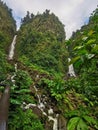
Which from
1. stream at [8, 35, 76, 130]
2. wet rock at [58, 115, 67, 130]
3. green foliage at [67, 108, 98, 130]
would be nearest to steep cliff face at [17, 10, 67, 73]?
stream at [8, 35, 76, 130]

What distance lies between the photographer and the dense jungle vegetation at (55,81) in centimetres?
166

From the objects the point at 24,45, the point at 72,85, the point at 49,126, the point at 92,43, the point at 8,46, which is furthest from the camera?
the point at 8,46

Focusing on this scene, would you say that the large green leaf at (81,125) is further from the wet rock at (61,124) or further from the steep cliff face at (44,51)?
the steep cliff face at (44,51)

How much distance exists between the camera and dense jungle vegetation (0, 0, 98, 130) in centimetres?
166

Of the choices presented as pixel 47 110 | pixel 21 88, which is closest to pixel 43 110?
pixel 47 110

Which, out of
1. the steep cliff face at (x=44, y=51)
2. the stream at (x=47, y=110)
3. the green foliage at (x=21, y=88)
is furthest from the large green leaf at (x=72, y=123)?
the steep cliff face at (x=44, y=51)

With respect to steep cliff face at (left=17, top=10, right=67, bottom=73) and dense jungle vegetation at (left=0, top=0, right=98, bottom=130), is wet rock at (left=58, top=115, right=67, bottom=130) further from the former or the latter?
steep cliff face at (left=17, top=10, right=67, bottom=73)

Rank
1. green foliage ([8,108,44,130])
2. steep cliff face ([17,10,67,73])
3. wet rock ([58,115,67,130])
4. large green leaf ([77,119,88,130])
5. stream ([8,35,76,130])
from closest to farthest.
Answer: large green leaf ([77,119,88,130]) → green foliage ([8,108,44,130]) → wet rock ([58,115,67,130]) → stream ([8,35,76,130]) → steep cliff face ([17,10,67,73])

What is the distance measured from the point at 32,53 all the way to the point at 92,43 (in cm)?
3416

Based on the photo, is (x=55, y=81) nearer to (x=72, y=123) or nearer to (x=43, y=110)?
(x=72, y=123)

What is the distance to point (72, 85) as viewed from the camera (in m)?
2.07

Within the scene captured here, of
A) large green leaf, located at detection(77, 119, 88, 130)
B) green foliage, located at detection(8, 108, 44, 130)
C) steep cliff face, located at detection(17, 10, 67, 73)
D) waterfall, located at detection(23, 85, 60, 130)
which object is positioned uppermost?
steep cliff face, located at detection(17, 10, 67, 73)

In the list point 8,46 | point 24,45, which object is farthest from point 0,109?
point 8,46

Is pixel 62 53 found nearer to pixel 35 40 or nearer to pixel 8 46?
pixel 35 40
